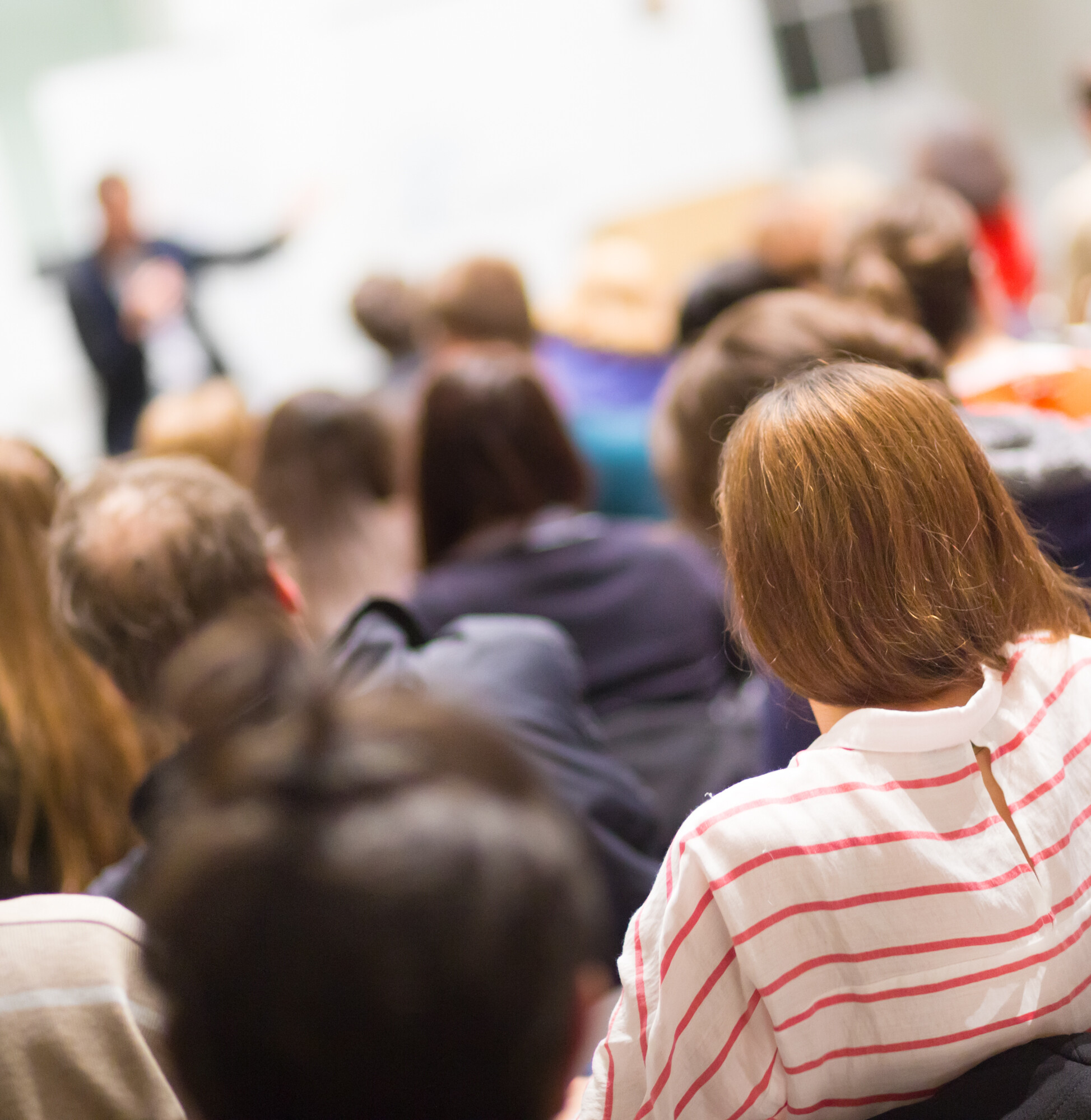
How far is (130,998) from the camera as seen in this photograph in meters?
0.89

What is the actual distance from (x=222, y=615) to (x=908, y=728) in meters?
0.78

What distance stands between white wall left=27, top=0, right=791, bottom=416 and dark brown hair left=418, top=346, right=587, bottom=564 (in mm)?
3529

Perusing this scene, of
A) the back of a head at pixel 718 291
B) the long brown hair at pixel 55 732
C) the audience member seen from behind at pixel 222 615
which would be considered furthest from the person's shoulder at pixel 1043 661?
the back of a head at pixel 718 291

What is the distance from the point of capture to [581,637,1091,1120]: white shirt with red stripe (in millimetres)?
833

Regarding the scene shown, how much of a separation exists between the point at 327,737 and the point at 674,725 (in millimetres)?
1374

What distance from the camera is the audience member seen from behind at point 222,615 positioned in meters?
1.30

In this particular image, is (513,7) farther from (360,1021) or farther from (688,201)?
(360,1021)

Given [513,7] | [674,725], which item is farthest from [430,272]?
[674,725]

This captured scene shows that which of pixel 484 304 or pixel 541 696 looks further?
pixel 484 304

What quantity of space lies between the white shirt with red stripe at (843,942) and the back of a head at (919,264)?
132 centimetres

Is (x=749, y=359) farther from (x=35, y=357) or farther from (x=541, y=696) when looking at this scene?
(x=35, y=357)

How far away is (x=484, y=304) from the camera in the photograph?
322cm

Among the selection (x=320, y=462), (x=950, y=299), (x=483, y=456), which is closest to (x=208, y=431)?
(x=320, y=462)

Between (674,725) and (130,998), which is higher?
(130,998)
